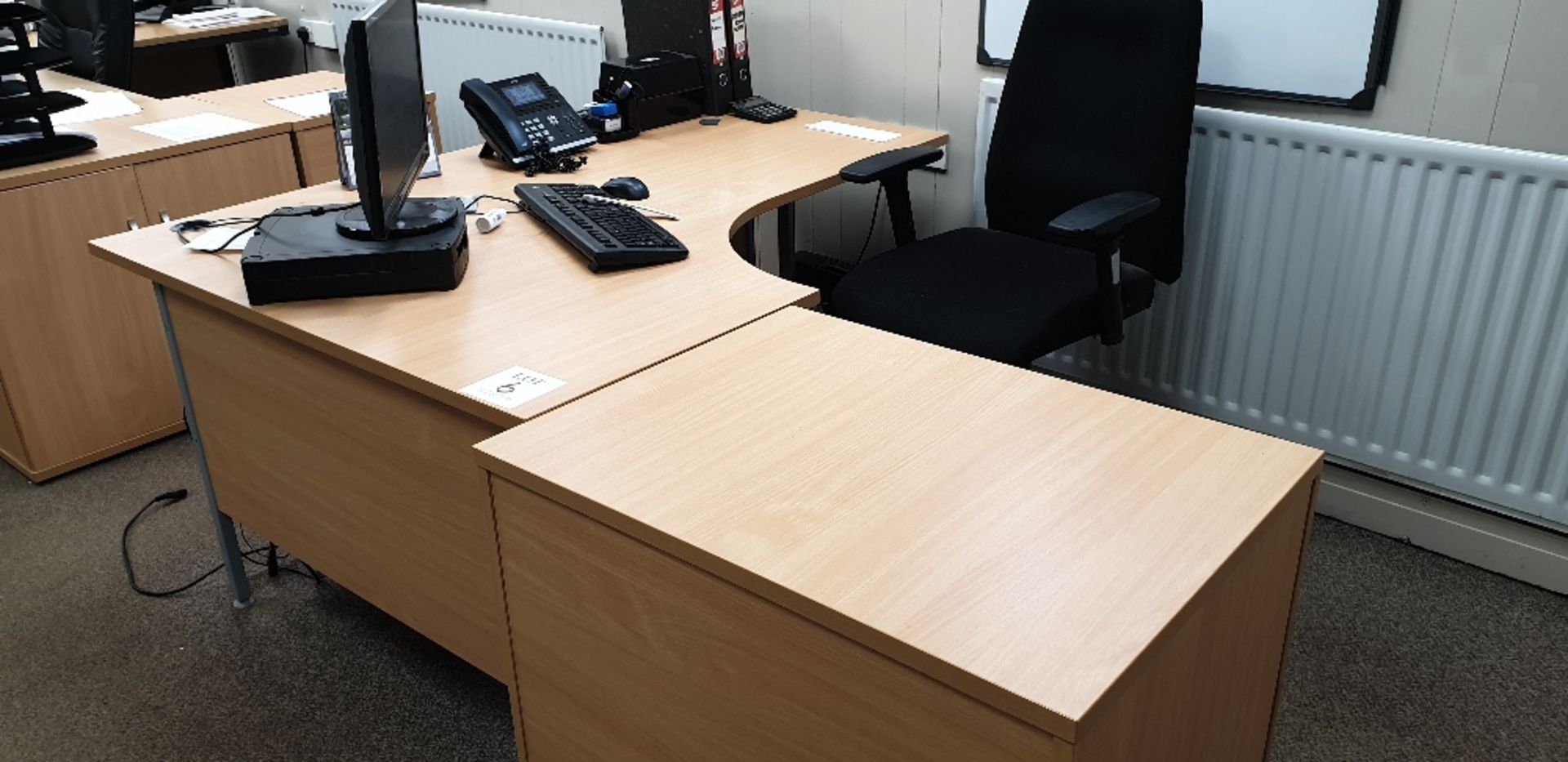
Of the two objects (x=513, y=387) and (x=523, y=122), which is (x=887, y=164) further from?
(x=513, y=387)

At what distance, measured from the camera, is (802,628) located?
3.63 feet

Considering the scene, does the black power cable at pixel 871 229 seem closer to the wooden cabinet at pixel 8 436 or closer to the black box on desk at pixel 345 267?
the black box on desk at pixel 345 267

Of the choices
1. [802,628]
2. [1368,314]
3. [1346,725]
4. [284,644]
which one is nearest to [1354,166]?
[1368,314]

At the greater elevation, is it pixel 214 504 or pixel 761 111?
pixel 761 111

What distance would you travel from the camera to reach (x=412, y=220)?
76.7 inches

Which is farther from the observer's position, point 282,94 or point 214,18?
point 214,18

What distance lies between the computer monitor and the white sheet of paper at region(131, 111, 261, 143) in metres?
1.07

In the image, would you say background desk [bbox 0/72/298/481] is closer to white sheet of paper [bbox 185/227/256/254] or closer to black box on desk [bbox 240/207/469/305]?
white sheet of paper [bbox 185/227/256/254]

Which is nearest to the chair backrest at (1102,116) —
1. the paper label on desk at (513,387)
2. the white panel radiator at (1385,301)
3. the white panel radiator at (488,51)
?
the white panel radiator at (1385,301)

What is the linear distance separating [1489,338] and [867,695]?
175cm

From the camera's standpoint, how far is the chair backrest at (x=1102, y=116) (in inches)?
87.1

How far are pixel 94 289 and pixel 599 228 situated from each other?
1577mm

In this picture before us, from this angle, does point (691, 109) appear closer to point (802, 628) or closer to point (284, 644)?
point (284, 644)

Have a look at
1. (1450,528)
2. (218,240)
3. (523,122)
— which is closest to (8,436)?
(218,240)
